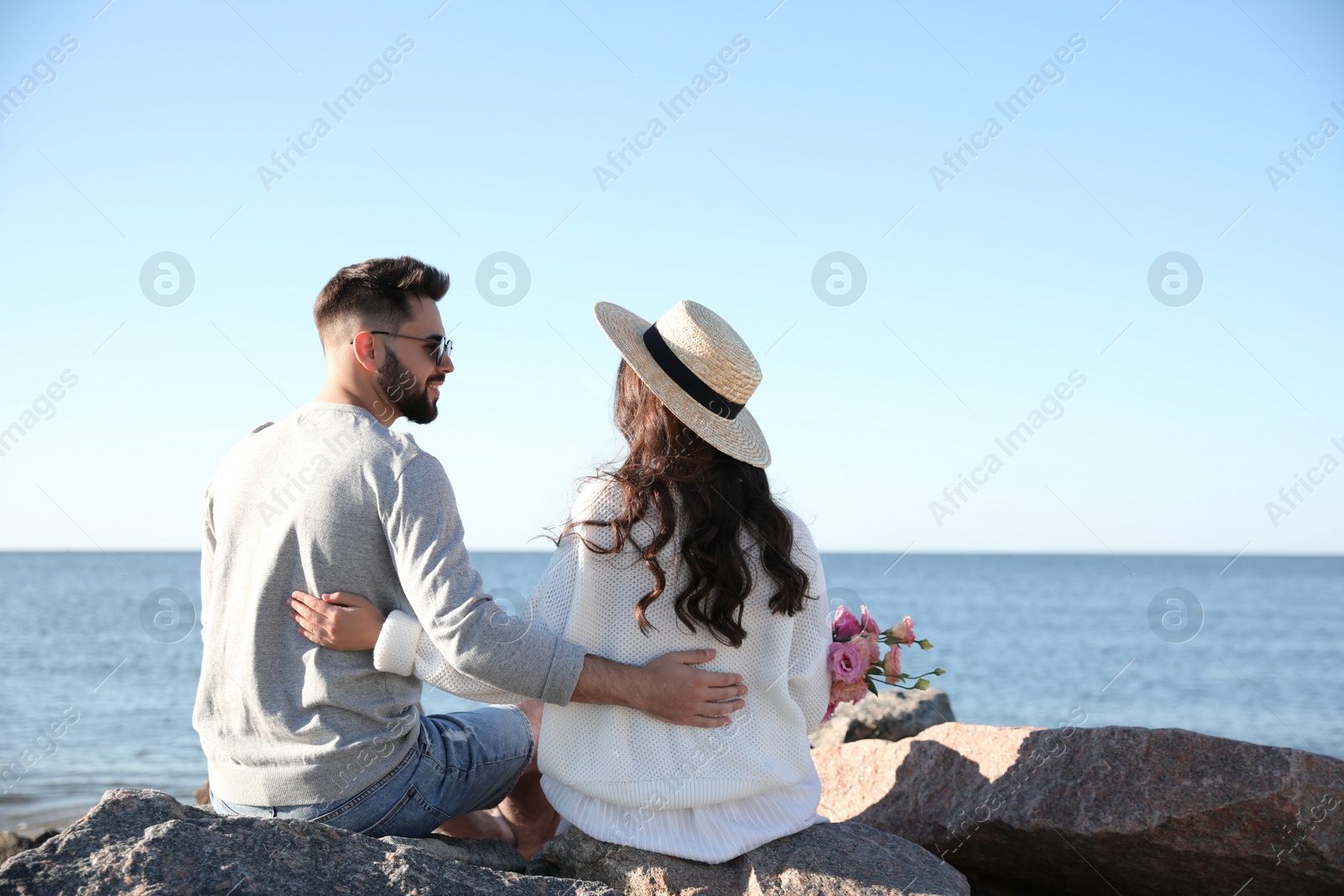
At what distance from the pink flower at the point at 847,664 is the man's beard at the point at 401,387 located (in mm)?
1666

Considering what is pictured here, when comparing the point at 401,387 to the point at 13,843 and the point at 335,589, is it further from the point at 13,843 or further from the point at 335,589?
the point at 13,843

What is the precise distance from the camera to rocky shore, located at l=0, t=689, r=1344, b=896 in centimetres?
245

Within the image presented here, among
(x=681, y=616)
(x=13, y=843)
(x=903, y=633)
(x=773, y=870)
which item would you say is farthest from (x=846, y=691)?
(x=13, y=843)

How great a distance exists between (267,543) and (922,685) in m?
2.42

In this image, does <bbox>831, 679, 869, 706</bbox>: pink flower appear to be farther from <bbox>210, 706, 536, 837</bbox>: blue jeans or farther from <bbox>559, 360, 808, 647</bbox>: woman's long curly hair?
<bbox>210, 706, 536, 837</bbox>: blue jeans

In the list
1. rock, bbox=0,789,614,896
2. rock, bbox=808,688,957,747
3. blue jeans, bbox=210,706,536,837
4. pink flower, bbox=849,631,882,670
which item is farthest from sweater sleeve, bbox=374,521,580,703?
rock, bbox=808,688,957,747

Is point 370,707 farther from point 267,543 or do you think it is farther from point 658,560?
point 658,560

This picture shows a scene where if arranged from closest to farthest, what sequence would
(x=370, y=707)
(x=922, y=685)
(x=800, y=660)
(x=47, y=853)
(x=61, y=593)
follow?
(x=47, y=853) < (x=370, y=707) < (x=800, y=660) < (x=922, y=685) < (x=61, y=593)

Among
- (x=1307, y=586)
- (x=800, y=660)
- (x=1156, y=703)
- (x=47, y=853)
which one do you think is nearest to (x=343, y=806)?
(x=47, y=853)

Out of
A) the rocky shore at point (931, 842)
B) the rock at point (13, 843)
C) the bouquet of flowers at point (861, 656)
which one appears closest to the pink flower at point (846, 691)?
the bouquet of flowers at point (861, 656)

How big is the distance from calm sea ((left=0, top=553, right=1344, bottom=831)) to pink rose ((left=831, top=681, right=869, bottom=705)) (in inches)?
14.3

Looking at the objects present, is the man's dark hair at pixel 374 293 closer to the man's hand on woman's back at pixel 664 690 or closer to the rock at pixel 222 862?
the man's hand on woman's back at pixel 664 690

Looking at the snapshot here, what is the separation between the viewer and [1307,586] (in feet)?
197

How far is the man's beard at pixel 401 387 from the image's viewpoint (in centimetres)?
327
